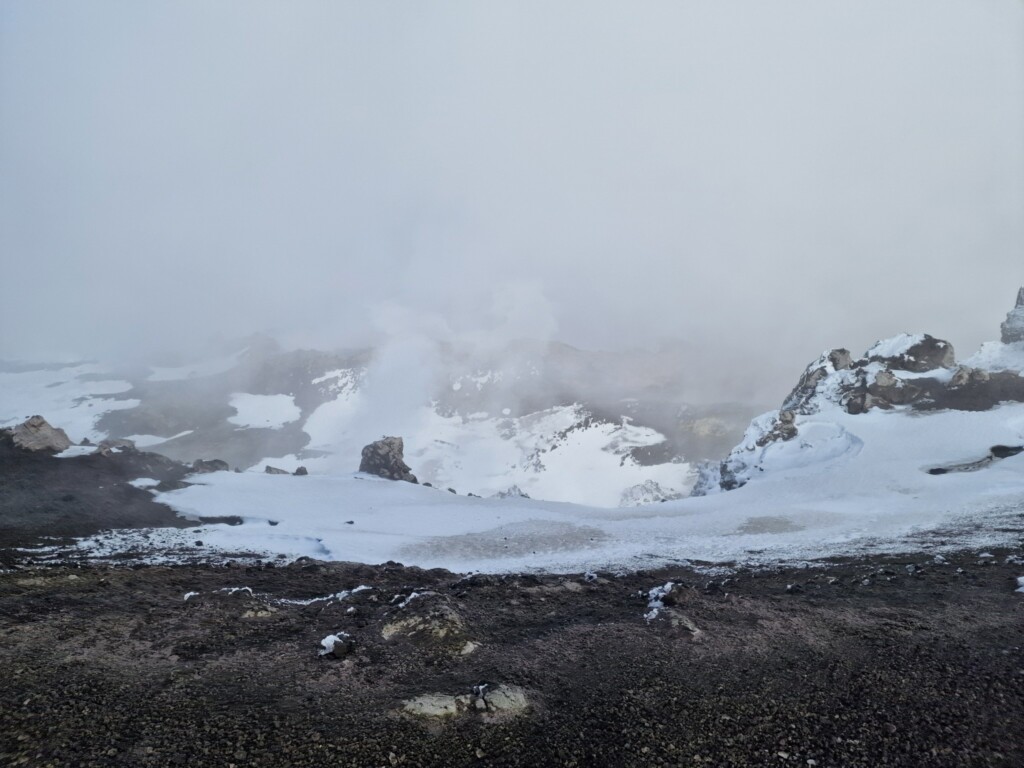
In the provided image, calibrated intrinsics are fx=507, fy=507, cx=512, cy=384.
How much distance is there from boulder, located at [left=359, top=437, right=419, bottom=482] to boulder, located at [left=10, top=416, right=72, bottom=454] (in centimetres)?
2783

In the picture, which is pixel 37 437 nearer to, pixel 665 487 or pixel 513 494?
pixel 513 494

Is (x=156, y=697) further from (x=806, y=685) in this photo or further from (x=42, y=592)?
(x=806, y=685)

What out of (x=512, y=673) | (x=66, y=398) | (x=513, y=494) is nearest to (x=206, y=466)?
(x=513, y=494)

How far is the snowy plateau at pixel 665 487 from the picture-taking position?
2531 cm

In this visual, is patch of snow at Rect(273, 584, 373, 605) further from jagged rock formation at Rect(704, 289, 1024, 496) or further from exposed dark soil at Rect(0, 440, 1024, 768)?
jagged rock formation at Rect(704, 289, 1024, 496)

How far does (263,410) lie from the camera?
162m

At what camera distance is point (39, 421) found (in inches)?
1537

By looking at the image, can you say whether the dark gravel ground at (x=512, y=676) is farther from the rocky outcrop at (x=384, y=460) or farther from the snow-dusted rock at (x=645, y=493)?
the snow-dusted rock at (x=645, y=493)

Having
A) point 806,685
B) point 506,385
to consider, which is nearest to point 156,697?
point 806,685

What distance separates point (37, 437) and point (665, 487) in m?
117

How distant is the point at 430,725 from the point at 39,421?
4755 cm

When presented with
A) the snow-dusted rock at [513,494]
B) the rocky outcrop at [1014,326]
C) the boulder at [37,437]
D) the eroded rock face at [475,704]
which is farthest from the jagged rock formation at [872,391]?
the boulder at [37,437]

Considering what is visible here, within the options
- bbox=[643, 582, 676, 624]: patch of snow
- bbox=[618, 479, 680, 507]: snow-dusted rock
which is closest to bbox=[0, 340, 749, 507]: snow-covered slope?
bbox=[618, 479, 680, 507]: snow-dusted rock

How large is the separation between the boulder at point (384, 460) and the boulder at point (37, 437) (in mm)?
27830
